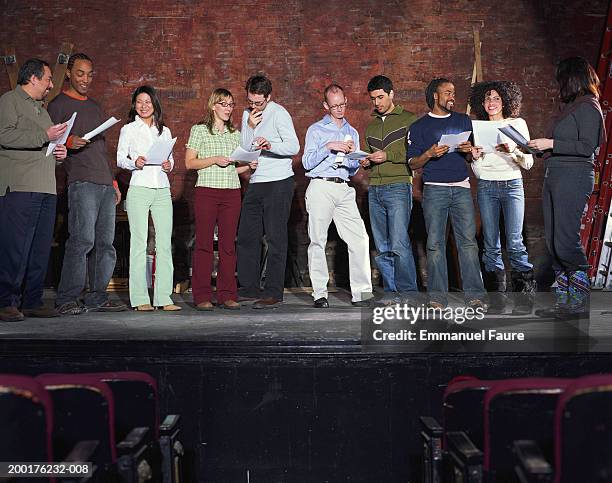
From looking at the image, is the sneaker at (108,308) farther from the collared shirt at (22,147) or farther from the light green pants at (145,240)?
the collared shirt at (22,147)

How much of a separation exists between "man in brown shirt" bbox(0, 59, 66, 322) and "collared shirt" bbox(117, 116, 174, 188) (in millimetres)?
375

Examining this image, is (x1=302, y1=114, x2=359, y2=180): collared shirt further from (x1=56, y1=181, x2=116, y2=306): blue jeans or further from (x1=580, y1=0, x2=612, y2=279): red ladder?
(x1=580, y1=0, x2=612, y2=279): red ladder

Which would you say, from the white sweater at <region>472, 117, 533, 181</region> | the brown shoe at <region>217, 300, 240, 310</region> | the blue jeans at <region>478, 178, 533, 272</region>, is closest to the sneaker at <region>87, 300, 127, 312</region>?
the brown shoe at <region>217, 300, 240, 310</region>

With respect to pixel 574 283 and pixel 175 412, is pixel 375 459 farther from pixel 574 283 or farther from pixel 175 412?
pixel 574 283

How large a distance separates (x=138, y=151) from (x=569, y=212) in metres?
2.58

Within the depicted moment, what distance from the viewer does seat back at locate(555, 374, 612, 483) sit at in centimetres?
161

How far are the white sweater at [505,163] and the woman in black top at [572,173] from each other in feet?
1.20

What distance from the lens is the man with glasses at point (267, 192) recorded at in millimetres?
4777

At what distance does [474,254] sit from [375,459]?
1.78 m

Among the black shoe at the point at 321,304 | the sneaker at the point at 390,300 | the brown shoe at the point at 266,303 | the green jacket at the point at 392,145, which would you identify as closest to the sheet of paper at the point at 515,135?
the green jacket at the point at 392,145

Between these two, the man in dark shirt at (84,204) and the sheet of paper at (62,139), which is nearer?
the sheet of paper at (62,139)

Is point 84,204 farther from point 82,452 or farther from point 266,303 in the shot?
point 82,452

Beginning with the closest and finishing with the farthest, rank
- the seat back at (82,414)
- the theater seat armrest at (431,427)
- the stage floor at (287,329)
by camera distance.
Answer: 1. the seat back at (82,414)
2. the theater seat armrest at (431,427)
3. the stage floor at (287,329)

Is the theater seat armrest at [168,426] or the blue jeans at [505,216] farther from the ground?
the blue jeans at [505,216]
